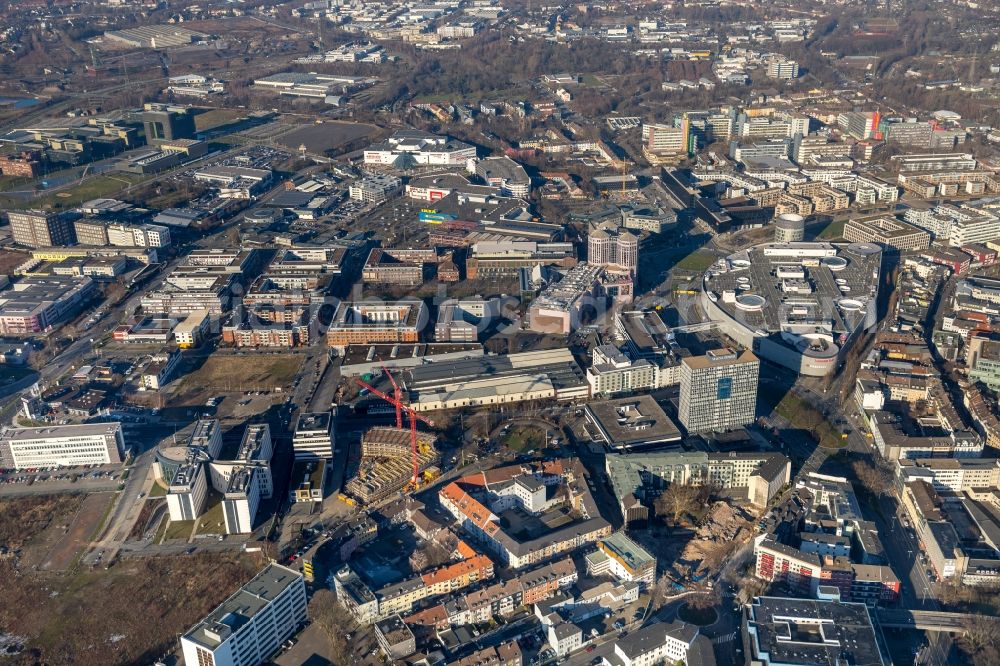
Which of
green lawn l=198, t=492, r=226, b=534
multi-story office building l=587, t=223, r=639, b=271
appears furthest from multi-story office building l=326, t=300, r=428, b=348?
green lawn l=198, t=492, r=226, b=534

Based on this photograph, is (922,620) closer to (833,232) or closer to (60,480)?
(60,480)

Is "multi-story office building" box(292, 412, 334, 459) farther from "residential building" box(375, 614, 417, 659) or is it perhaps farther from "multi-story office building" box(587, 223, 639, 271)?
"multi-story office building" box(587, 223, 639, 271)

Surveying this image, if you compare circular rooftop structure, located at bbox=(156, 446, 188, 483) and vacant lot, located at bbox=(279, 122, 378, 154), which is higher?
vacant lot, located at bbox=(279, 122, 378, 154)

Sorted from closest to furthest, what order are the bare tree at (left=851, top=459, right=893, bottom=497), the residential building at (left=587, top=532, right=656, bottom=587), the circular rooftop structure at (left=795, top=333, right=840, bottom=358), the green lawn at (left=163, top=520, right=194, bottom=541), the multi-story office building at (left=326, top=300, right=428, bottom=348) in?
the residential building at (left=587, top=532, right=656, bottom=587)
the green lawn at (left=163, top=520, right=194, bottom=541)
the bare tree at (left=851, top=459, right=893, bottom=497)
the circular rooftop structure at (left=795, top=333, right=840, bottom=358)
the multi-story office building at (left=326, top=300, right=428, bottom=348)

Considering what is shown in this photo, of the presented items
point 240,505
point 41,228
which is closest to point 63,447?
point 240,505

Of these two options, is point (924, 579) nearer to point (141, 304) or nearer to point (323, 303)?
point (323, 303)
